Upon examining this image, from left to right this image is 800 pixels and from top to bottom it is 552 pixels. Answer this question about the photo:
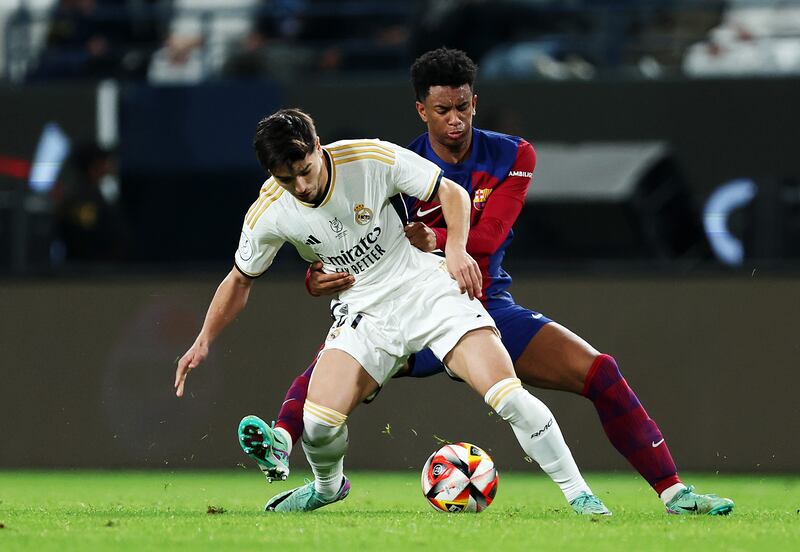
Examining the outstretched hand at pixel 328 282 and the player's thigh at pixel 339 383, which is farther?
the outstretched hand at pixel 328 282

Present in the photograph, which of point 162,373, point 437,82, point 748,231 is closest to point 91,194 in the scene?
point 162,373

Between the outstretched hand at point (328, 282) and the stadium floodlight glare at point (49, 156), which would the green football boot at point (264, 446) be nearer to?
the outstretched hand at point (328, 282)

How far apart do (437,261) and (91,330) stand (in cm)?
516

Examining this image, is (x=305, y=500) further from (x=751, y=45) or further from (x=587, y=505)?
(x=751, y=45)

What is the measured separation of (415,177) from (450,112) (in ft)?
1.62

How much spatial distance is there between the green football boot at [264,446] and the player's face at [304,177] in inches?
36.7

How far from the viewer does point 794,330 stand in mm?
10672

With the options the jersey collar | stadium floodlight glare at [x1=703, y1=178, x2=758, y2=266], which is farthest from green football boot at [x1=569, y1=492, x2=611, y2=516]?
stadium floodlight glare at [x1=703, y1=178, x2=758, y2=266]

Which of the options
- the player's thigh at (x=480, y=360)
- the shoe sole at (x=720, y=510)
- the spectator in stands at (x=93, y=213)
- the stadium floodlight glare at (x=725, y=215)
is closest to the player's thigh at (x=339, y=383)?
the player's thigh at (x=480, y=360)

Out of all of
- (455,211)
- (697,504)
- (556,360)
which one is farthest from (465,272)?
(697,504)

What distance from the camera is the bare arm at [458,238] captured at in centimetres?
623

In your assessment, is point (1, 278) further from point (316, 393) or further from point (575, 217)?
point (316, 393)

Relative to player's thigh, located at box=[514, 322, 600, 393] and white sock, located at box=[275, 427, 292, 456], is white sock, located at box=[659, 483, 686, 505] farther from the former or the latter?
white sock, located at box=[275, 427, 292, 456]

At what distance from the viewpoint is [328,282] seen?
262 inches
